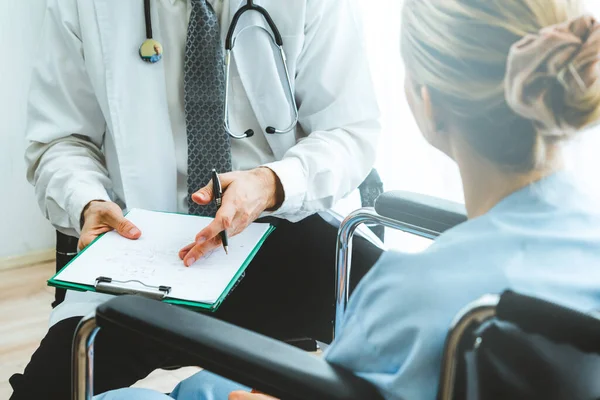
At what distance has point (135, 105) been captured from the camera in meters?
0.93

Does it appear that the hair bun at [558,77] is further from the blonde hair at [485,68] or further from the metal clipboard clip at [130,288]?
the metal clipboard clip at [130,288]

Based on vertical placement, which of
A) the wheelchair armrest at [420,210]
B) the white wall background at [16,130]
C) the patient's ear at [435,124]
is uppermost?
the patient's ear at [435,124]

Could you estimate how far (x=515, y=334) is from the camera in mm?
364

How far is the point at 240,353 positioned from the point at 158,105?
0.53 m

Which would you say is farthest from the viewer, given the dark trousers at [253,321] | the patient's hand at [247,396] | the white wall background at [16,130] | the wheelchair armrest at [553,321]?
the white wall background at [16,130]

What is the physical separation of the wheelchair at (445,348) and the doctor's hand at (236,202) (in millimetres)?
191

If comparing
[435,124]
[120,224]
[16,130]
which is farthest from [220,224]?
[16,130]

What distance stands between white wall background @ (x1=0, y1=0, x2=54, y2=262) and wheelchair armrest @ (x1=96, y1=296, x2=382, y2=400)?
1464 mm

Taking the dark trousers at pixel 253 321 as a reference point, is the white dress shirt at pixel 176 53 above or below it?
above

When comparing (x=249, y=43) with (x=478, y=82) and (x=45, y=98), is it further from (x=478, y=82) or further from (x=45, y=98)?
(x=478, y=82)

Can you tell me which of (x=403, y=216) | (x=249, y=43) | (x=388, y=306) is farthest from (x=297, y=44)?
(x=388, y=306)

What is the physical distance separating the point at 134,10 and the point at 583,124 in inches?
27.6

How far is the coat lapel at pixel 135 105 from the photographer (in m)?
0.92

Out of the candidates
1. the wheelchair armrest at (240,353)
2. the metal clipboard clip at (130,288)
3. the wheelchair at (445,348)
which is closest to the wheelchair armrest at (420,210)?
the wheelchair at (445,348)
